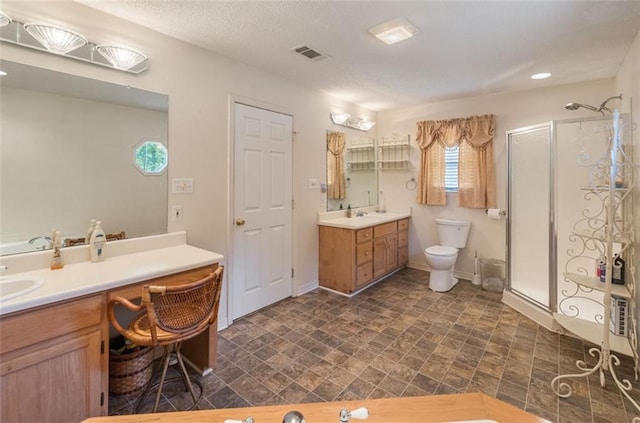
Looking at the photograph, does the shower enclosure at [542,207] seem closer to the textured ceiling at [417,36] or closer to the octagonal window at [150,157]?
the textured ceiling at [417,36]

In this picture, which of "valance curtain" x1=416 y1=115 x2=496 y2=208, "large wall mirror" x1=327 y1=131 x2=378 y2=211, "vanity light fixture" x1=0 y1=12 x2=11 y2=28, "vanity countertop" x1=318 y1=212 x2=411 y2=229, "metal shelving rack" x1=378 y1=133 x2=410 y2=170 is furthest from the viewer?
"metal shelving rack" x1=378 y1=133 x2=410 y2=170

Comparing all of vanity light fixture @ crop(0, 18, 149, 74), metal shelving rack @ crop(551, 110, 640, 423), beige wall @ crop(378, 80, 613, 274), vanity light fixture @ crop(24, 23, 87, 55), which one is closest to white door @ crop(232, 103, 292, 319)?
vanity light fixture @ crop(0, 18, 149, 74)

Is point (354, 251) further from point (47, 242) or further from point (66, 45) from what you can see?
point (66, 45)

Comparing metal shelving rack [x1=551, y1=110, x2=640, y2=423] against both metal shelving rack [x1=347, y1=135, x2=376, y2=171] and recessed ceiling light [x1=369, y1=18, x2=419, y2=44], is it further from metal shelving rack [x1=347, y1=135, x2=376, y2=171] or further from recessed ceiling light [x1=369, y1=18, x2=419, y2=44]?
metal shelving rack [x1=347, y1=135, x2=376, y2=171]

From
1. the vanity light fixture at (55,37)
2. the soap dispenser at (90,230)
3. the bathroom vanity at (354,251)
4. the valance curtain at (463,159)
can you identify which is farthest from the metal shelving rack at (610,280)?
the vanity light fixture at (55,37)

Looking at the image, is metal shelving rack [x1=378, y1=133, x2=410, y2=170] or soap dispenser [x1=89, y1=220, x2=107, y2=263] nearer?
soap dispenser [x1=89, y1=220, x2=107, y2=263]

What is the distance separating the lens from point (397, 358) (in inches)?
86.8

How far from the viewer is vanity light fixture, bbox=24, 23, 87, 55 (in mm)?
1627

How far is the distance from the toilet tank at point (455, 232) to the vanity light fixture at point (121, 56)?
370 centimetres

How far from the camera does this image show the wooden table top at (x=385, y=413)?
2.76ft

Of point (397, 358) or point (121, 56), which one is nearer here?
point (121, 56)

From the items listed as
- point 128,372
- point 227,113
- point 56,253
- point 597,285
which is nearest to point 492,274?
point 597,285

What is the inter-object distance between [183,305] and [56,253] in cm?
88

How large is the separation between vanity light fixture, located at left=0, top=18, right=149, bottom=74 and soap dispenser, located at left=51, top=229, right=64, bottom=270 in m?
1.07
